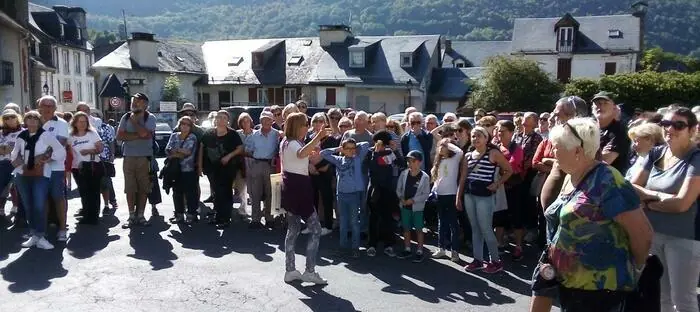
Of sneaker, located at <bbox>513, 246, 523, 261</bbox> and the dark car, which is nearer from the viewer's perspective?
sneaker, located at <bbox>513, 246, 523, 261</bbox>

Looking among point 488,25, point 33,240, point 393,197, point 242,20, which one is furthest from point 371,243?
point 242,20

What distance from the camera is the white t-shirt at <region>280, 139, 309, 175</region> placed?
6.38m

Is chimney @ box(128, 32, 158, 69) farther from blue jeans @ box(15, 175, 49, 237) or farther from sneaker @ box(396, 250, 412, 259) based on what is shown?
sneaker @ box(396, 250, 412, 259)

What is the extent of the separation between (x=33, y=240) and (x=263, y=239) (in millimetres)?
3025

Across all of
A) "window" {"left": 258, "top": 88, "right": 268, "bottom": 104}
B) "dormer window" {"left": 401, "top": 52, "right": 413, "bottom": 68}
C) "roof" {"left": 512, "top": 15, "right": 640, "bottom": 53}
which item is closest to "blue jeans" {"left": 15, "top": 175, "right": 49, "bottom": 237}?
"dormer window" {"left": 401, "top": 52, "right": 413, "bottom": 68}

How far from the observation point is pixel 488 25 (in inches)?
5167

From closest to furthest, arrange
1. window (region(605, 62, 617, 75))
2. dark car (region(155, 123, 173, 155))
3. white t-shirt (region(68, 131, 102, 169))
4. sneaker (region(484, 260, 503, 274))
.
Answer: sneaker (region(484, 260, 503, 274)), white t-shirt (region(68, 131, 102, 169)), dark car (region(155, 123, 173, 155)), window (region(605, 62, 617, 75))

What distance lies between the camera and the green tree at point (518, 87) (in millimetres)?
35156

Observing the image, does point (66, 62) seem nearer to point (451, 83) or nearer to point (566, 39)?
point (451, 83)

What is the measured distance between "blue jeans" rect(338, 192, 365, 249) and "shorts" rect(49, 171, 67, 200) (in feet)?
12.5

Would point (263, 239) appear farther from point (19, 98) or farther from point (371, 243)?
point (19, 98)

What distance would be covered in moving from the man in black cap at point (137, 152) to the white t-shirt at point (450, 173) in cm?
468

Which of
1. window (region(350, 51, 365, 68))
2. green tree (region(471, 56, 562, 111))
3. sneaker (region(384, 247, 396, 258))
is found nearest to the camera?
sneaker (region(384, 247, 396, 258))

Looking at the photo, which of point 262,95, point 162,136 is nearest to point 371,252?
point 162,136
